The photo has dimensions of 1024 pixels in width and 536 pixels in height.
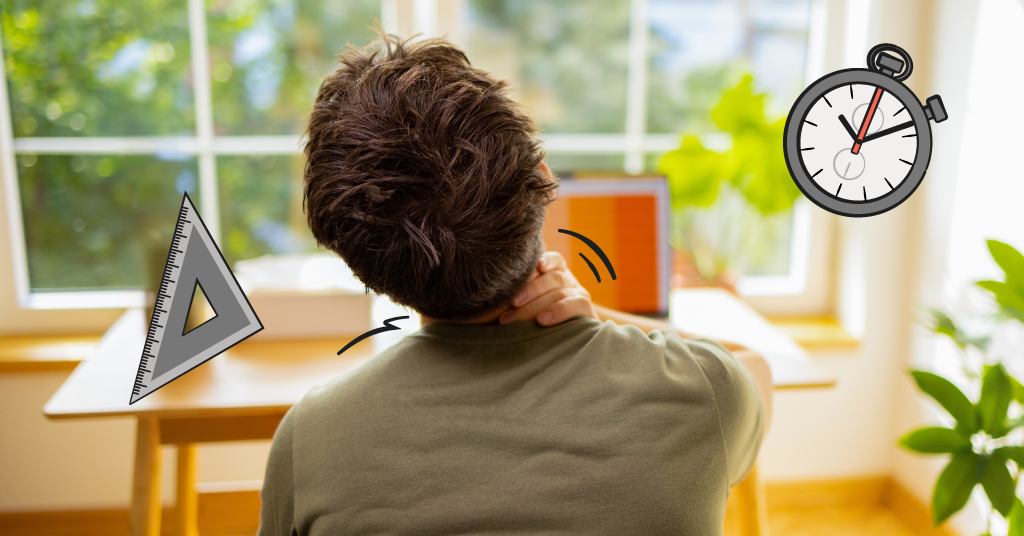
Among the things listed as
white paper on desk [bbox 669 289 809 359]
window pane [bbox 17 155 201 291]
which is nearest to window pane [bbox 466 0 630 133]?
white paper on desk [bbox 669 289 809 359]

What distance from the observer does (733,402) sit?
0.71 metres

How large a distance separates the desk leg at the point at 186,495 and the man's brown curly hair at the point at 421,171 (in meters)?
1.07

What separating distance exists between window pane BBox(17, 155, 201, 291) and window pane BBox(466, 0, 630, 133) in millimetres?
908

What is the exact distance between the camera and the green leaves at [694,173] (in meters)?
1.84

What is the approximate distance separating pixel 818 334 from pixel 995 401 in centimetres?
102

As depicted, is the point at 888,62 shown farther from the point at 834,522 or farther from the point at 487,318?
Answer: the point at 834,522

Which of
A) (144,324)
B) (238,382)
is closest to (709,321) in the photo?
(238,382)

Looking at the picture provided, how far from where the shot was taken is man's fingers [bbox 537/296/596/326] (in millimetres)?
750

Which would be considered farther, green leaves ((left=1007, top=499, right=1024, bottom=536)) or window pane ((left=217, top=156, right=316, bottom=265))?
window pane ((left=217, top=156, right=316, bottom=265))

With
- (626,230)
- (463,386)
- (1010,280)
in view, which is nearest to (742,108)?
(626,230)

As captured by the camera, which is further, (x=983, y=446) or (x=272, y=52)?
(x=272, y=52)

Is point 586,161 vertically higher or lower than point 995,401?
higher

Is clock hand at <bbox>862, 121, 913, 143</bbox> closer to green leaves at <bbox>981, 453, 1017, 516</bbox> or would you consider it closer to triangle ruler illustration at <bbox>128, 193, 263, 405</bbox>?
triangle ruler illustration at <bbox>128, 193, 263, 405</bbox>

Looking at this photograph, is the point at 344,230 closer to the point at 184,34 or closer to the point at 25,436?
the point at 184,34
